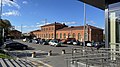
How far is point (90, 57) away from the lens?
11.4 meters

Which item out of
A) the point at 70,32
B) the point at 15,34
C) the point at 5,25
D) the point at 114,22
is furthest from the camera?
the point at 15,34

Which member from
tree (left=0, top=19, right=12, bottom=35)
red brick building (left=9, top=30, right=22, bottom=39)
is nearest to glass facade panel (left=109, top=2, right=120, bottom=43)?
tree (left=0, top=19, right=12, bottom=35)

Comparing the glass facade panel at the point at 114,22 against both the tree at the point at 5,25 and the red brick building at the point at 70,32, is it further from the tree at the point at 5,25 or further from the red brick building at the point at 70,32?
the red brick building at the point at 70,32

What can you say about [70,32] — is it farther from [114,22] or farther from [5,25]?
[114,22]

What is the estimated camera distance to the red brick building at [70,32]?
7919 cm

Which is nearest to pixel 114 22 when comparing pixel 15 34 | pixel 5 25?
pixel 5 25

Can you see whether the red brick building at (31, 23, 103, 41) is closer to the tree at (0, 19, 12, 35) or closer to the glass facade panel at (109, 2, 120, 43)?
the tree at (0, 19, 12, 35)

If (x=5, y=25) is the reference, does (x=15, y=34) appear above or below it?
below

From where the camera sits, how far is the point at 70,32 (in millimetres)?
89375

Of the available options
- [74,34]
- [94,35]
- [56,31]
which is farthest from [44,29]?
[94,35]

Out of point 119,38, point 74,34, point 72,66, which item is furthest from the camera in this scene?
point 74,34

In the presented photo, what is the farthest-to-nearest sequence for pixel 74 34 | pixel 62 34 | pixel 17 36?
pixel 17 36, pixel 62 34, pixel 74 34

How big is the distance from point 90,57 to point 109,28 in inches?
167

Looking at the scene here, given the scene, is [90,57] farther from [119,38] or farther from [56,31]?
[56,31]
